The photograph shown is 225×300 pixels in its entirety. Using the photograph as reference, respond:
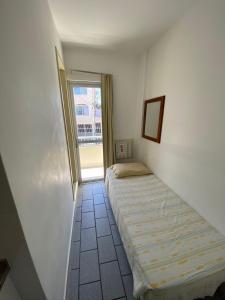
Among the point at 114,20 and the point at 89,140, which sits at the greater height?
the point at 114,20

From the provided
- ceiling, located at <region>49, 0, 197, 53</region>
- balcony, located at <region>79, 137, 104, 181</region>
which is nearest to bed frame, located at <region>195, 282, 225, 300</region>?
balcony, located at <region>79, 137, 104, 181</region>

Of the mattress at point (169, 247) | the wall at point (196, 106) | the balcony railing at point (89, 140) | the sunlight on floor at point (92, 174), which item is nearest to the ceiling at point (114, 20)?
the wall at point (196, 106)

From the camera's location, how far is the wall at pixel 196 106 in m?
1.17

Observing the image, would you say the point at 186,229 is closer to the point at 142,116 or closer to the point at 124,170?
the point at 124,170

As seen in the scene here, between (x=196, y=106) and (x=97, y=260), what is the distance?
1.98m

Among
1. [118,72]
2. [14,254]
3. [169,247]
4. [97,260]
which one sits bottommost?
[97,260]

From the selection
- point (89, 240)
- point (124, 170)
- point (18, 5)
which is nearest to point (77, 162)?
point (124, 170)

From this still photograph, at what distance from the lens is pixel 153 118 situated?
2.21 metres

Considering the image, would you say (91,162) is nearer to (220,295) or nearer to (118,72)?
(118,72)

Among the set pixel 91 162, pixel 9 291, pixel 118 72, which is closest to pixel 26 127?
pixel 9 291

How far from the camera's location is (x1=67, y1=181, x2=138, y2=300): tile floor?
121 cm

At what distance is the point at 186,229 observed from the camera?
1.28m

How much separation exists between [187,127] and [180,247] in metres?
1.20

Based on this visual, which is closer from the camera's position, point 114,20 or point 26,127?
point 26,127
